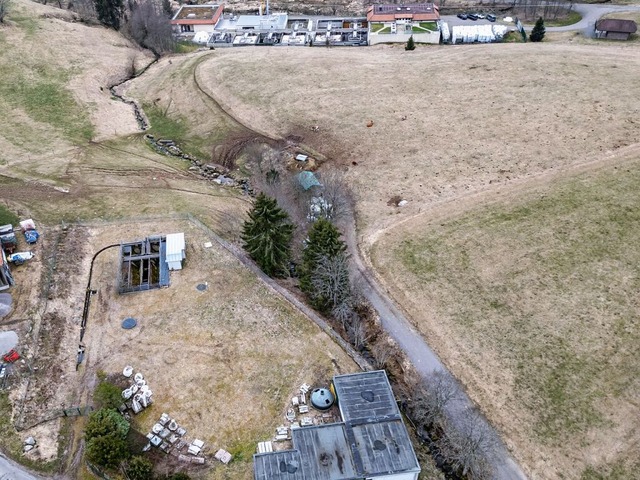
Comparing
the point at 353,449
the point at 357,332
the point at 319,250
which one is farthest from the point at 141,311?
the point at 353,449

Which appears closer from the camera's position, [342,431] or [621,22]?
[342,431]

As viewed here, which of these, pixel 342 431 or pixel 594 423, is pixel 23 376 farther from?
pixel 594 423

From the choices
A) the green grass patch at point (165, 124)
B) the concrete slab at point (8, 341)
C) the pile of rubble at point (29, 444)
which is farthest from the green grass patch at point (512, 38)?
the pile of rubble at point (29, 444)

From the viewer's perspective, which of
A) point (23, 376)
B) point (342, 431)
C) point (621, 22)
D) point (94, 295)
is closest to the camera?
point (342, 431)

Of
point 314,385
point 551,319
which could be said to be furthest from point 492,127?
point 314,385

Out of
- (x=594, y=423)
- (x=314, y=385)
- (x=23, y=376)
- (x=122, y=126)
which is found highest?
(x=122, y=126)

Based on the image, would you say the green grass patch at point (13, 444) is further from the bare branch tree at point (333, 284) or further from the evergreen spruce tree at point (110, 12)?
the evergreen spruce tree at point (110, 12)

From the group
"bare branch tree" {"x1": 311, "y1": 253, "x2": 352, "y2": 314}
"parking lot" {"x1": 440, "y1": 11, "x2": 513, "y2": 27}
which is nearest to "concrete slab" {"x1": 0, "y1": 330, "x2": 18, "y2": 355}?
"bare branch tree" {"x1": 311, "y1": 253, "x2": 352, "y2": 314}
